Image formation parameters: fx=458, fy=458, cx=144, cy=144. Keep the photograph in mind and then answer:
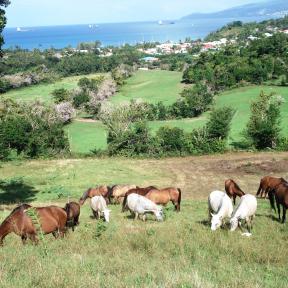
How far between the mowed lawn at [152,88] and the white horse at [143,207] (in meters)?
66.9

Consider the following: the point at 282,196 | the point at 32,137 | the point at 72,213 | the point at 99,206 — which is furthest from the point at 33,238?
the point at 32,137

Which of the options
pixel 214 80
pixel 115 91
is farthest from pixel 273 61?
pixel 115 91

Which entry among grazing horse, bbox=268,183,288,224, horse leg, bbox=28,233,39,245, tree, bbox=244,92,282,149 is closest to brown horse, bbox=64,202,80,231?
horse leg, bbox=28,233,39,245

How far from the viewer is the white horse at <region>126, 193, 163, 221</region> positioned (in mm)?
18172

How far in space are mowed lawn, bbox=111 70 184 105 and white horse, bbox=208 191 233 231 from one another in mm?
67957

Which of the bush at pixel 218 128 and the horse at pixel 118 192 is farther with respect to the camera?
the bush at pixel 218 128

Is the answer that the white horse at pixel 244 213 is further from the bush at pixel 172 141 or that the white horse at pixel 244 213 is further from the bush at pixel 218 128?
the bush at pixel 218 128

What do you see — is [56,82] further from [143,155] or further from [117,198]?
[117,198]

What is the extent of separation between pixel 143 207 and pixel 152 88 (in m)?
88.4

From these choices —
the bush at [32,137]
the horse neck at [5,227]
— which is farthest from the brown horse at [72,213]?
the bush at [32,137]

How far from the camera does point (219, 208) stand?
643 inches

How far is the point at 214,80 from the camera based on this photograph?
90.7 metres

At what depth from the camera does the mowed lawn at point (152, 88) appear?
92688mm

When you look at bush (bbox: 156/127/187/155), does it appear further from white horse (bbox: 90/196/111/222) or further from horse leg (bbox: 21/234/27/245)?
horse leg (bbox: 21/234/27/245)
